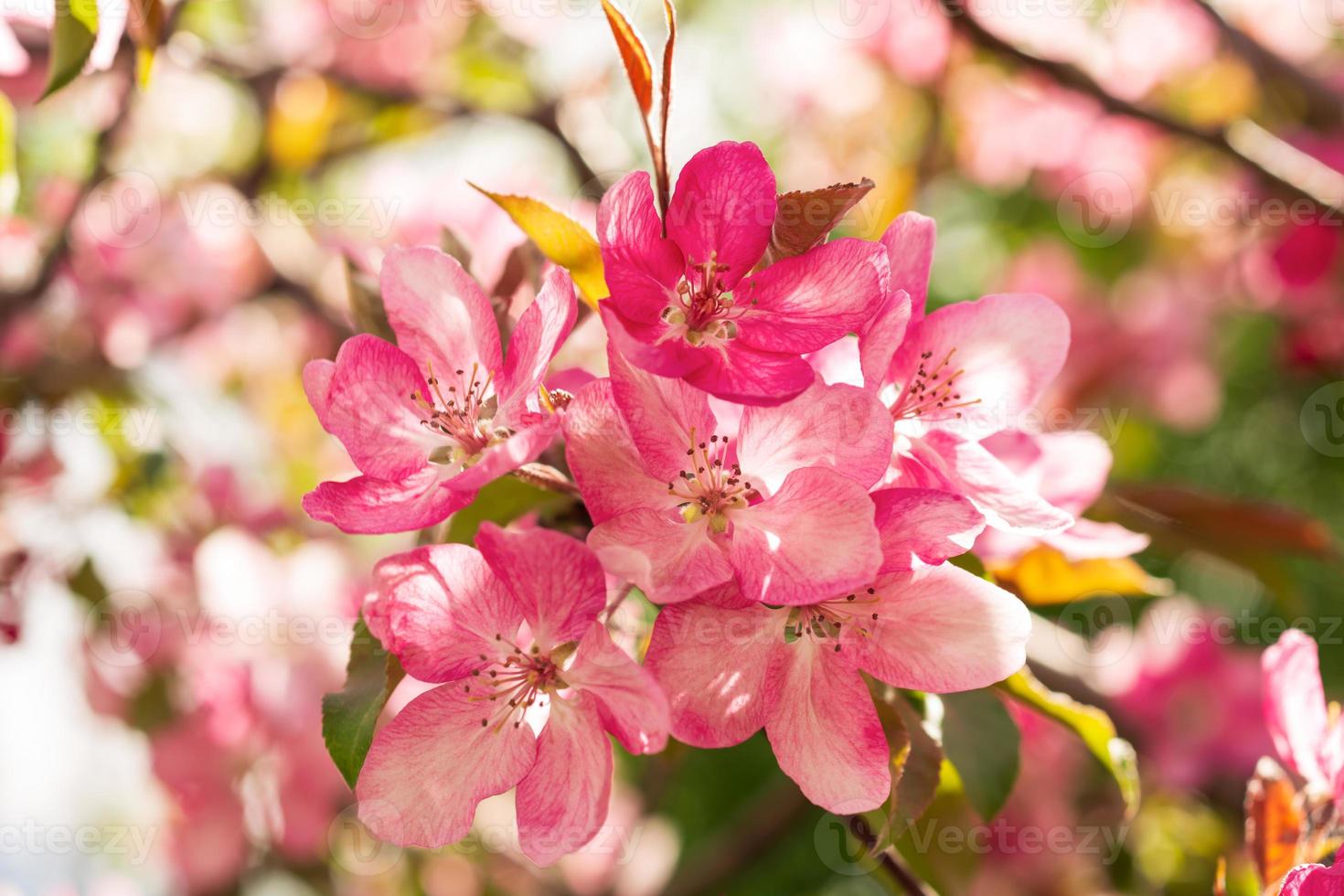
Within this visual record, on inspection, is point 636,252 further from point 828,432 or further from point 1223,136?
point 1223,136

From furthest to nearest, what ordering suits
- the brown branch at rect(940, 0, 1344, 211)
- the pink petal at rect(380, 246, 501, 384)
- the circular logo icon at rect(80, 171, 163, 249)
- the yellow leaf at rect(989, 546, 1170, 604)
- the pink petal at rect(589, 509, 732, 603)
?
the circular logo icon at rect(80, 171, 163, 249) → the brown branch at rect(940, 0, 1344, 211) → the yellow leaf at rect(989, 546, 1170, 604) → the pink petal at rect(380, 246, 501, 384) → the pink petal at rect(589, 509, 732, 603)

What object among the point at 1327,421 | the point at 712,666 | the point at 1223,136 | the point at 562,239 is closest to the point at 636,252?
Answer: the point at 562,239

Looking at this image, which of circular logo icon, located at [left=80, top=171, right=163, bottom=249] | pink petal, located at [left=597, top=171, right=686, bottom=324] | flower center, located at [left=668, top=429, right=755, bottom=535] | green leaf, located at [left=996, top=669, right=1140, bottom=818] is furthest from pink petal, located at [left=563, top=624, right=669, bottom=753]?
circular logo icon, located at [left=80, top=171, right=163, bottom=249]

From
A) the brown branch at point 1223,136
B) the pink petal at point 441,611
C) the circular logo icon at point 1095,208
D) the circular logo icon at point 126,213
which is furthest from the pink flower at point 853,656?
the circular logo icon at point 1095,208

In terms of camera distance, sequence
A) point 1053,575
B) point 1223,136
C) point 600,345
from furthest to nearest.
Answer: point 1223,136 < point 600,345 < point 1053,575

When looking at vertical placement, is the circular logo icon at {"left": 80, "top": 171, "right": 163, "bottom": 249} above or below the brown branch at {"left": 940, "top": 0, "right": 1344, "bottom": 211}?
below

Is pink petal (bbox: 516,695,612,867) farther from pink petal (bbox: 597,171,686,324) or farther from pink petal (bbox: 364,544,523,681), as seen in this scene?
pink petal (bbox: 597,171,686,324)
